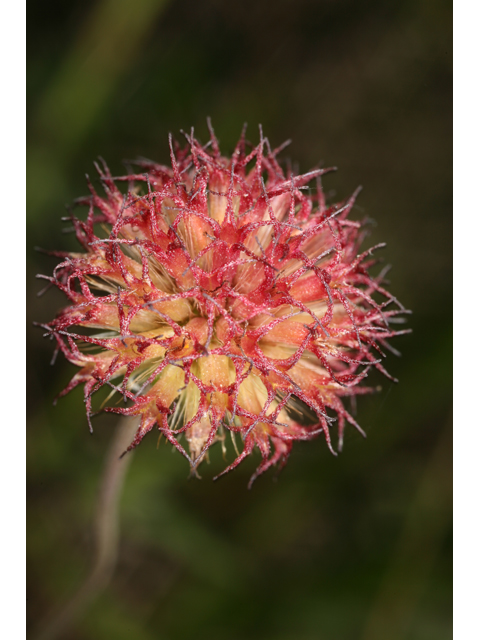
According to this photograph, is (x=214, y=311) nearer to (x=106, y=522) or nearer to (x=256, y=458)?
(x=106, y=522)

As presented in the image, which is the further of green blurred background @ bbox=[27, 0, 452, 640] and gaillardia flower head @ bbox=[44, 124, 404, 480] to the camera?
green blurred background @ bbox=[27, 0, 452, 640]

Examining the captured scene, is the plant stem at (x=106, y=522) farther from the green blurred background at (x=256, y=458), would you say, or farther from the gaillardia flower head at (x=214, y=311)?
the green blurred background at (x=256, y=458)

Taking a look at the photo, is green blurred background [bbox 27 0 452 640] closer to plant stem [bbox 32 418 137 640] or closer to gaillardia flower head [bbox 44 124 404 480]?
plant stem [bbox 32 418 137 640]

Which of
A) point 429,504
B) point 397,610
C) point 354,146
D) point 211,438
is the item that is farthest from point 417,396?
point 211,438

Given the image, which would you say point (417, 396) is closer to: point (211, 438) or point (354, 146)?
point (354, 146)

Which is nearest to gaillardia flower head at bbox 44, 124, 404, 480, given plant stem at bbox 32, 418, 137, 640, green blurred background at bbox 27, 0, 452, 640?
plant stem at bbox 32, 418, 137, 640

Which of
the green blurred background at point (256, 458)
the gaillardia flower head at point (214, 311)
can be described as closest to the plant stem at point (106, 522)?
the gaillardia flower head at point (214, 311)
